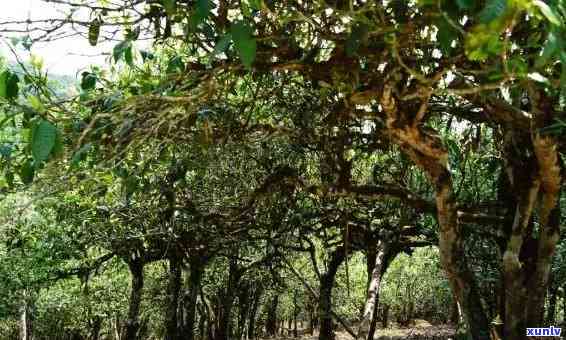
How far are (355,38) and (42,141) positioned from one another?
1307 mm

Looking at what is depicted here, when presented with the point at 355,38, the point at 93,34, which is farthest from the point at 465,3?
the point at 93,34

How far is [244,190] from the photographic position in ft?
21.5

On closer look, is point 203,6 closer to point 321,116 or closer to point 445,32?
point 445,32

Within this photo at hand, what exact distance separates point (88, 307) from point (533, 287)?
956 inches

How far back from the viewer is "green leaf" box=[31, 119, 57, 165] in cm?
156

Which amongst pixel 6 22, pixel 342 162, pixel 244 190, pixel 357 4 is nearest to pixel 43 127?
pixel 6 22

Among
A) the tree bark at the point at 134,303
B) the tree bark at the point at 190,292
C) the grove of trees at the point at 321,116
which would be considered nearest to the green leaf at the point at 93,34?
the grove of trees at the point at 321,116

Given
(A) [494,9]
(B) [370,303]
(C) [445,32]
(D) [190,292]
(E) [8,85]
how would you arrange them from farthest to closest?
(D) [190,292], (B) [370,303], (E) [8,85], (C) [445,32], (A) [494,9]

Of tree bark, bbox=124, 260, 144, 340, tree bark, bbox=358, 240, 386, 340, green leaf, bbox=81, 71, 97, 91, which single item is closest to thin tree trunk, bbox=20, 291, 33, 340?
tree bark, bbox=124, 260, 144, 340

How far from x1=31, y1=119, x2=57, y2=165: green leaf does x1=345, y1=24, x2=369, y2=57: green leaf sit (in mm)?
1211

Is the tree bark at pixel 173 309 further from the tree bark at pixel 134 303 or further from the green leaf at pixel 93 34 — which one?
the green leaf at pixel 93 34

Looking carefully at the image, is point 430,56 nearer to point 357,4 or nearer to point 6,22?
point 357,4

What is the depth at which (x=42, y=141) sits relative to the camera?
1.57m

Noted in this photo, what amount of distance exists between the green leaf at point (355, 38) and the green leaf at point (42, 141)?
3.97 feet
